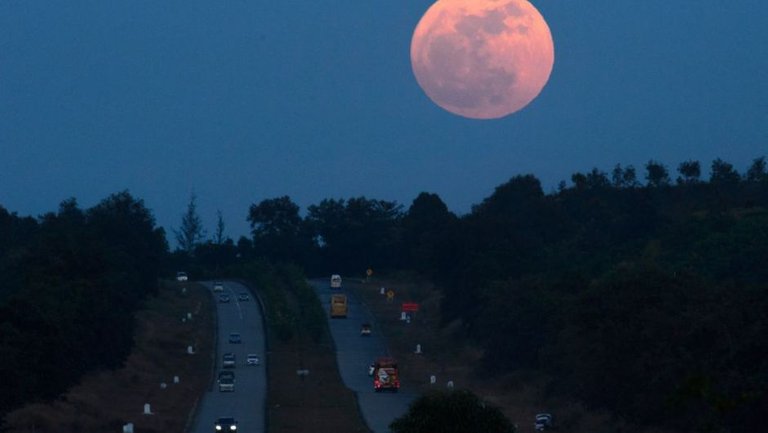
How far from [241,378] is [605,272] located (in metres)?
23.0

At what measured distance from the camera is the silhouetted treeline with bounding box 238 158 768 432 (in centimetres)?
4159

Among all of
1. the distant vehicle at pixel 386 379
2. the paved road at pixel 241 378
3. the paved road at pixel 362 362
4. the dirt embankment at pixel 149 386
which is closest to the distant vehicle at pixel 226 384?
the paved road at pixel 241 378

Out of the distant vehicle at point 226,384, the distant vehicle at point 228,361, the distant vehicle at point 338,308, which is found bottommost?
the distant vehicle at point 226,384

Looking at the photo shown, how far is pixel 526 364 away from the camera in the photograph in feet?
240

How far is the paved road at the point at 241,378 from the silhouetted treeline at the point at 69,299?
251 inches

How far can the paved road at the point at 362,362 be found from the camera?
5569 centimetres

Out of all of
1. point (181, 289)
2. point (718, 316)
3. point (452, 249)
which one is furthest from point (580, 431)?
point (181, 289)

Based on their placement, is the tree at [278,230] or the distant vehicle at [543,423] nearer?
the distant vehicle at [543,423]

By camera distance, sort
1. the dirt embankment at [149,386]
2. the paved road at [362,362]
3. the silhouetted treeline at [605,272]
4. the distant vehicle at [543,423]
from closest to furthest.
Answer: the silhouetted treeline at [605,272]
the dirt embankment at [149,386]
the distant vehicle at [543,423]
the paved road at [362,362]

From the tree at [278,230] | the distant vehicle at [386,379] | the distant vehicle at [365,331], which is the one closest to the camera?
the distant vehicle at [386,379]

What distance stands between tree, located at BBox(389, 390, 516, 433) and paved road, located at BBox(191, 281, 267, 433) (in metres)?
25.0

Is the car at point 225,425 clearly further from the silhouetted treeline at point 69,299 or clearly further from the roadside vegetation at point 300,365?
the silhouetted treeline at point 69,299

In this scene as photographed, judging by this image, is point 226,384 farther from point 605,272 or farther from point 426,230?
point 426,230

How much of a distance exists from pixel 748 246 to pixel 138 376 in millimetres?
37370
